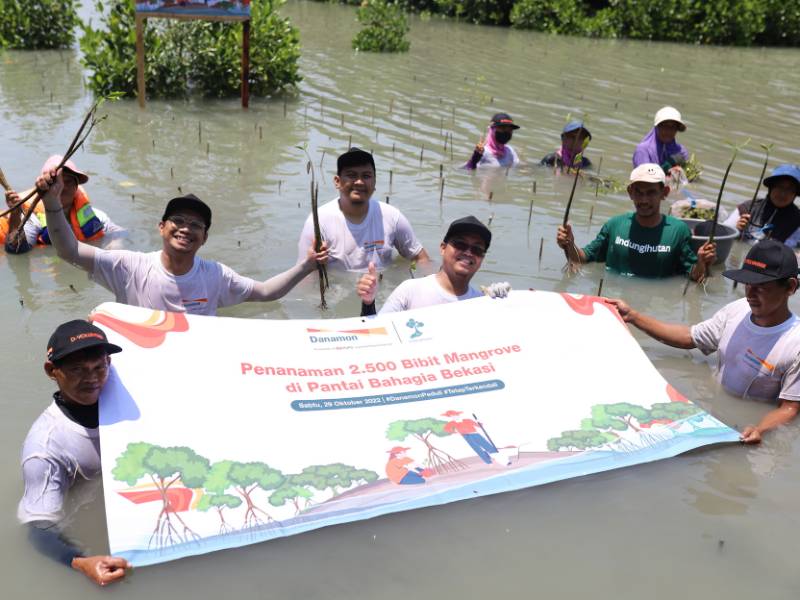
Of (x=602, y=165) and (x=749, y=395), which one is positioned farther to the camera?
(x=602, y=165)

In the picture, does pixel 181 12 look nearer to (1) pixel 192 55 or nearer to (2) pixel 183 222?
(1) pixel 192 55

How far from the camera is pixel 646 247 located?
709 cm

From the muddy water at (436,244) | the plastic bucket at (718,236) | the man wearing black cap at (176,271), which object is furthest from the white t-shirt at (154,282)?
the plastic bucket at (718,236)

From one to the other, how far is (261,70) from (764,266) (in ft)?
37.9

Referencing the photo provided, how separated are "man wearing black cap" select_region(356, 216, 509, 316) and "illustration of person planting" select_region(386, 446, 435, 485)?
121cm

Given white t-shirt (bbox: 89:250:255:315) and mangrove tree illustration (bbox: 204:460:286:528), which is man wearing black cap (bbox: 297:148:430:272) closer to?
white t-shirt (bbox: 89:250:255:315)

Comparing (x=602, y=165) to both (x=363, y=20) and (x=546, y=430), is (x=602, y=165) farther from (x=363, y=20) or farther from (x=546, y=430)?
(x=363, y=20)

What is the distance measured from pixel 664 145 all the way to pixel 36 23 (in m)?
14.7

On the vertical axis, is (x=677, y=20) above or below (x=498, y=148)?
above

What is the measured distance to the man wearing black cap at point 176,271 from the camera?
496 centimetres

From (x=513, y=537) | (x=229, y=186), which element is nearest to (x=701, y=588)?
(x=513, y=537)

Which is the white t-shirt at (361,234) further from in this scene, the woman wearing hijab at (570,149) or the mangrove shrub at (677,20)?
the mangrove shrub at (677,20)

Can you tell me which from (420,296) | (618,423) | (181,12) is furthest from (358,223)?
(181,12)

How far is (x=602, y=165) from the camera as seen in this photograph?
38.0 ft
